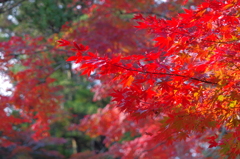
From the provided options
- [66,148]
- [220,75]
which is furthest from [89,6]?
[66,148]

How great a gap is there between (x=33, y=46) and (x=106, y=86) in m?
1.88

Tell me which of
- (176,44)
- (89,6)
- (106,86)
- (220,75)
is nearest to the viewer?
(176,44)

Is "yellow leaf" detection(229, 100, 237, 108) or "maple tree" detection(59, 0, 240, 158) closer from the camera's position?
"maple tree" detection(59, 0, 240, 158)

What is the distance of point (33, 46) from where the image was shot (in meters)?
6.07

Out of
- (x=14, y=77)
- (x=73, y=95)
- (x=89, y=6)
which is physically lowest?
(x=73, y=95)

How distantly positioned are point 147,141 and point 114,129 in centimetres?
118

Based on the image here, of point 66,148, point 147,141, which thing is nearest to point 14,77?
point 147,141

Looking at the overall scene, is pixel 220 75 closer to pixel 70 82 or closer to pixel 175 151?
pixel 175 151

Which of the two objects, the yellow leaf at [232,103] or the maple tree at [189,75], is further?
the yellow leaf at [232,103]

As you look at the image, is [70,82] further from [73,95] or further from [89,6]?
[89,6]

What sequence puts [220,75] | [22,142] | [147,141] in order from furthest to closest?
1. [22,142]
2. [147,141]
3. [220,75]

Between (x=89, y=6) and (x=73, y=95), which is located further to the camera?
(x=73, y=95)

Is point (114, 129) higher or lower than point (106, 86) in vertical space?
lower

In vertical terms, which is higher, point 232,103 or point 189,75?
point 189,75
